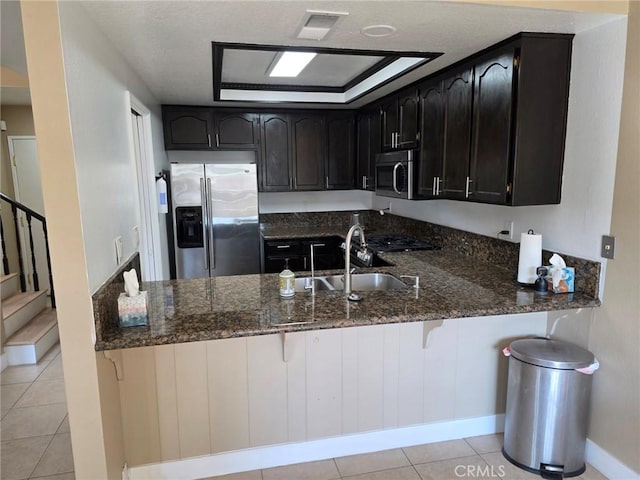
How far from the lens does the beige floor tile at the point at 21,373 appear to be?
3.26 meters

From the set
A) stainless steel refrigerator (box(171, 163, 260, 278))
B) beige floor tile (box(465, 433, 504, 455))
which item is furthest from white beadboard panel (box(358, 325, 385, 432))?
stainless steel refrigerator (box(171, 163, 260, 278))

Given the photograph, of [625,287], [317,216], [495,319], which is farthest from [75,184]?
[317,216]

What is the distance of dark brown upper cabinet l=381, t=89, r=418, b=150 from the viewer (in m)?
3.19

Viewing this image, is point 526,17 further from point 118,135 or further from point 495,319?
point 118,135

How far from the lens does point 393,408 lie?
7.88 ft

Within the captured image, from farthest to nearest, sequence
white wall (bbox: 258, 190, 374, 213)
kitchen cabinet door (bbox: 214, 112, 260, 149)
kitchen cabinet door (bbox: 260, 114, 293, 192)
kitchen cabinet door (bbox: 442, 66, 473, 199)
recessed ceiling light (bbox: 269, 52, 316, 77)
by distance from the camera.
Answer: white wall (bbox: 258, 190, 374, 213)
kitchen cabinet door (bbox: 260, 114, 293, 192)
kitchen cabinet door (bbox: 214, 112, 260, 149)
recessed ceiling light (bbox: 269, 52, 316, 77)
kitchen cabinet door (bbox: 442, 66, 473, 199)

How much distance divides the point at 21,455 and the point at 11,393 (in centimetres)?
87

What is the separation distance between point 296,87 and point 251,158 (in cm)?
101

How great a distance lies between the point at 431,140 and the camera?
2949mm

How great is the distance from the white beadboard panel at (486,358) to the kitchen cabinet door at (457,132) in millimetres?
793

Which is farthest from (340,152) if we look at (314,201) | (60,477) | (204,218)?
(60,477)

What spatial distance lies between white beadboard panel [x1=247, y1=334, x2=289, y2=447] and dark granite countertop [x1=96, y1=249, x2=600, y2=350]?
24 cm

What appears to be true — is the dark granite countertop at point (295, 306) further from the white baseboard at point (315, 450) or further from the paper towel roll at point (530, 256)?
the white baseboard at point (315, 450)

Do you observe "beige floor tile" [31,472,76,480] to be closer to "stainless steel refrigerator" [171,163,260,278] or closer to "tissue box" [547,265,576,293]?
"stainless steel refrigerator" [171,163,260,278]
